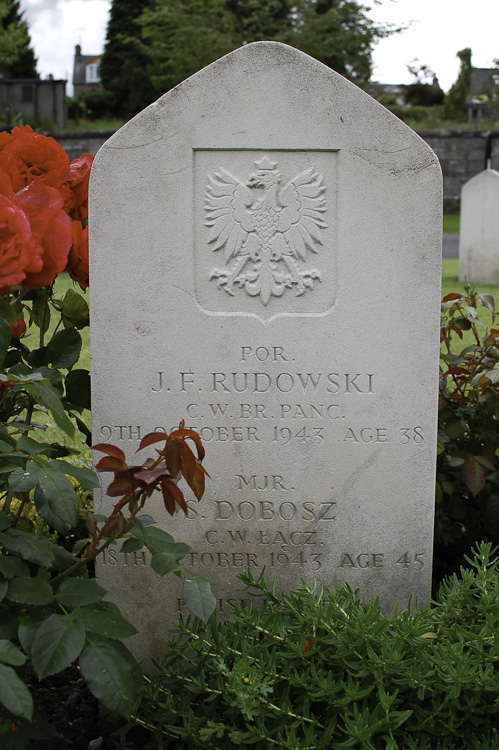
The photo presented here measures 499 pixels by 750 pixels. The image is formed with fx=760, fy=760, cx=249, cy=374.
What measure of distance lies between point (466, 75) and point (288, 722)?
35.8 meters

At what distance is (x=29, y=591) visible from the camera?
1478 mm

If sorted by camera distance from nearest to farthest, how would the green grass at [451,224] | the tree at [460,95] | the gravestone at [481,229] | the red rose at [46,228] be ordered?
the red rose at [46,228] < the gravestone at [481,229] < the green grass at [451,224] < the tree at [460,95]

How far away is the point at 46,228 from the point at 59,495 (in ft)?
1.95

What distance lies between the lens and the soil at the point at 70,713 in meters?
2.22

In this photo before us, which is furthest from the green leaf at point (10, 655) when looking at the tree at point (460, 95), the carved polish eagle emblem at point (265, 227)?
the tree at point (460, 95)

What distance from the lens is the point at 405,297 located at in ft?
7.66

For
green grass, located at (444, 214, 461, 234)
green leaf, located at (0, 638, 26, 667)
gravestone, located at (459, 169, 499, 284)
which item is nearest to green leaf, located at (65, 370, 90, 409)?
green leaf, located at (0, 638, 26, 667)

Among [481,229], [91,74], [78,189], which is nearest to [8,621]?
[78,189]

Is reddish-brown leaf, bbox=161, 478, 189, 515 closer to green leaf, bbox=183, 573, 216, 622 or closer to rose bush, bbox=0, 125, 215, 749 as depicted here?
rose bush, bbox=0, 125, 215, 749

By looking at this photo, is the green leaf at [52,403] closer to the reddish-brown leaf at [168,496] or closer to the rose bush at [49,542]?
the rose bush at [49,542]

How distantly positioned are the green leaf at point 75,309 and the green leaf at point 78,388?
0.15m

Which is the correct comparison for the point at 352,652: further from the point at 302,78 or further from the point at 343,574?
the point at 302,78

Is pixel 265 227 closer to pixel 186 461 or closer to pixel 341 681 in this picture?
pixel 186 461

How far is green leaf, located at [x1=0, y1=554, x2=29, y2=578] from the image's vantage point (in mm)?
1466
